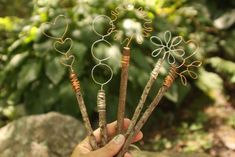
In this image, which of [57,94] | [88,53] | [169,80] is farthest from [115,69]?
[169,80]

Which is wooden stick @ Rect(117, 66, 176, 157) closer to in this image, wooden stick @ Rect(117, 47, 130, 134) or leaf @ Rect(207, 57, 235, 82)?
wooden stick @ Rect(117, 47, 130, 134)

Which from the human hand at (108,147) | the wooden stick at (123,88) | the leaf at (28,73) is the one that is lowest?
the leaf at (28,73)

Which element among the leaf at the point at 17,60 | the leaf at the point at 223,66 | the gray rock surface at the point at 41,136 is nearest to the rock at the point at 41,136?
the gray rock surface at the point at 41,136

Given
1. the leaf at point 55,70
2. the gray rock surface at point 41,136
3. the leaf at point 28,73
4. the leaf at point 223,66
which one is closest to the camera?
the gray rock surface at point 41,136

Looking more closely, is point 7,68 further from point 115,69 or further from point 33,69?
point 115,69

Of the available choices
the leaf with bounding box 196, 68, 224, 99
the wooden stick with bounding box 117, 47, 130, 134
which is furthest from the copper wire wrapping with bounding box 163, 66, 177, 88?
the leaf with bounding box 196, 68, 224, 99

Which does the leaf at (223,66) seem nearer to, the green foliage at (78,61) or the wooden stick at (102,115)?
the green foliage at (78,61)

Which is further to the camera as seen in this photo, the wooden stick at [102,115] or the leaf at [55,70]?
the leaf at [55,70]
